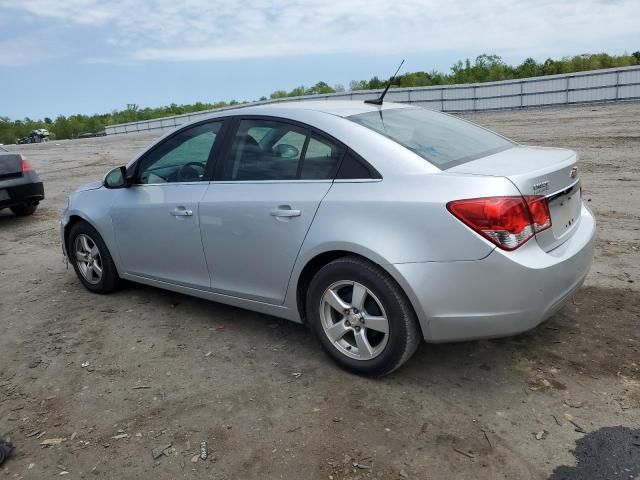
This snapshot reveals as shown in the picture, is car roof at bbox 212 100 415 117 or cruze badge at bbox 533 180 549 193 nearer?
cruze badge at bbox 533 180 549 193

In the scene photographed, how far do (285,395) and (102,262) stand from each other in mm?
2485

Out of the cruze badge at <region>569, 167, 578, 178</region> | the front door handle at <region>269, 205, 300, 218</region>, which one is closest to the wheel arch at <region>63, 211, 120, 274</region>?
the front door handle at <region>269, 205, 300, 218</region>

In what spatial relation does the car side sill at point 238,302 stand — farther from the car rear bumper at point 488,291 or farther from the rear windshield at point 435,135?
the rear windshield at point 435,135

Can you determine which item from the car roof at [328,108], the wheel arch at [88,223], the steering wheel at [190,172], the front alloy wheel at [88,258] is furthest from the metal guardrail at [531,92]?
the car roof at [328,108]

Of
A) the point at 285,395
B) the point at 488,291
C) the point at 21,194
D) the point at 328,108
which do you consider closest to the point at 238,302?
the point at 285,395

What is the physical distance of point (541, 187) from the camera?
10.1 feet

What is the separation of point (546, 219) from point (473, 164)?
0.51 meters

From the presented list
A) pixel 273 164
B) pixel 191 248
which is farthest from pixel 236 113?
pixel 191 248

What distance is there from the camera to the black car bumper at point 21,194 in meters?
8.84

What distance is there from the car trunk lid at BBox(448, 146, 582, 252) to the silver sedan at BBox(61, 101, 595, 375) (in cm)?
1

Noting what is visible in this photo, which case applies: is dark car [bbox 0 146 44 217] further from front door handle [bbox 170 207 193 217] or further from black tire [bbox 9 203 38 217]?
front door handle [bbox 170 207 193 217]

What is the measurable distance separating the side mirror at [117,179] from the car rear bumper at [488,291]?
105 inches

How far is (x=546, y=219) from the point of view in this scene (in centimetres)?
309

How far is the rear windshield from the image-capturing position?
342 cm
